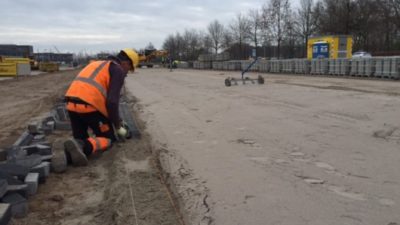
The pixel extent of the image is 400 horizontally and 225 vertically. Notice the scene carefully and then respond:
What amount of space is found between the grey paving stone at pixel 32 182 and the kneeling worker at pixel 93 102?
94 centimetres

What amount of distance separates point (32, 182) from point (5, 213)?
3.61 feet

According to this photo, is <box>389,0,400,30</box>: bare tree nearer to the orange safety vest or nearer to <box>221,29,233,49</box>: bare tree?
<box>221,29,233,49</box>: bare tree

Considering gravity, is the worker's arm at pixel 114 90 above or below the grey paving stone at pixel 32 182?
above

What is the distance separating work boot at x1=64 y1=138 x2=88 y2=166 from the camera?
6188mm

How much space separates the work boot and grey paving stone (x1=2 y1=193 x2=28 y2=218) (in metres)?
1.61

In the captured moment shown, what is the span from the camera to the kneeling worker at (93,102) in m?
6.37

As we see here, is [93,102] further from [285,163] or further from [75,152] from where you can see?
[285,163]

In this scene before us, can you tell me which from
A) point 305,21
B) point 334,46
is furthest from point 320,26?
point 334,46

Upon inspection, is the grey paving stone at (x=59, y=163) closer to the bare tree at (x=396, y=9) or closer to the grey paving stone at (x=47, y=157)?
the grey paving stone at (x=47, y=157)

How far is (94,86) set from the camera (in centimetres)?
639

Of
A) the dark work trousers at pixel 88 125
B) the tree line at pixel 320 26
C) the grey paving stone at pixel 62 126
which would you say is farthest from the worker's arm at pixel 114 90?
the tree line at pixel 320 26

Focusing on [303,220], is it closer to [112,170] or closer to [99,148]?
[112,170]

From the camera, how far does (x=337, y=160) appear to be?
6457mm

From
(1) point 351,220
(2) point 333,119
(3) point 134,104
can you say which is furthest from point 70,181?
(3) point 134,104
